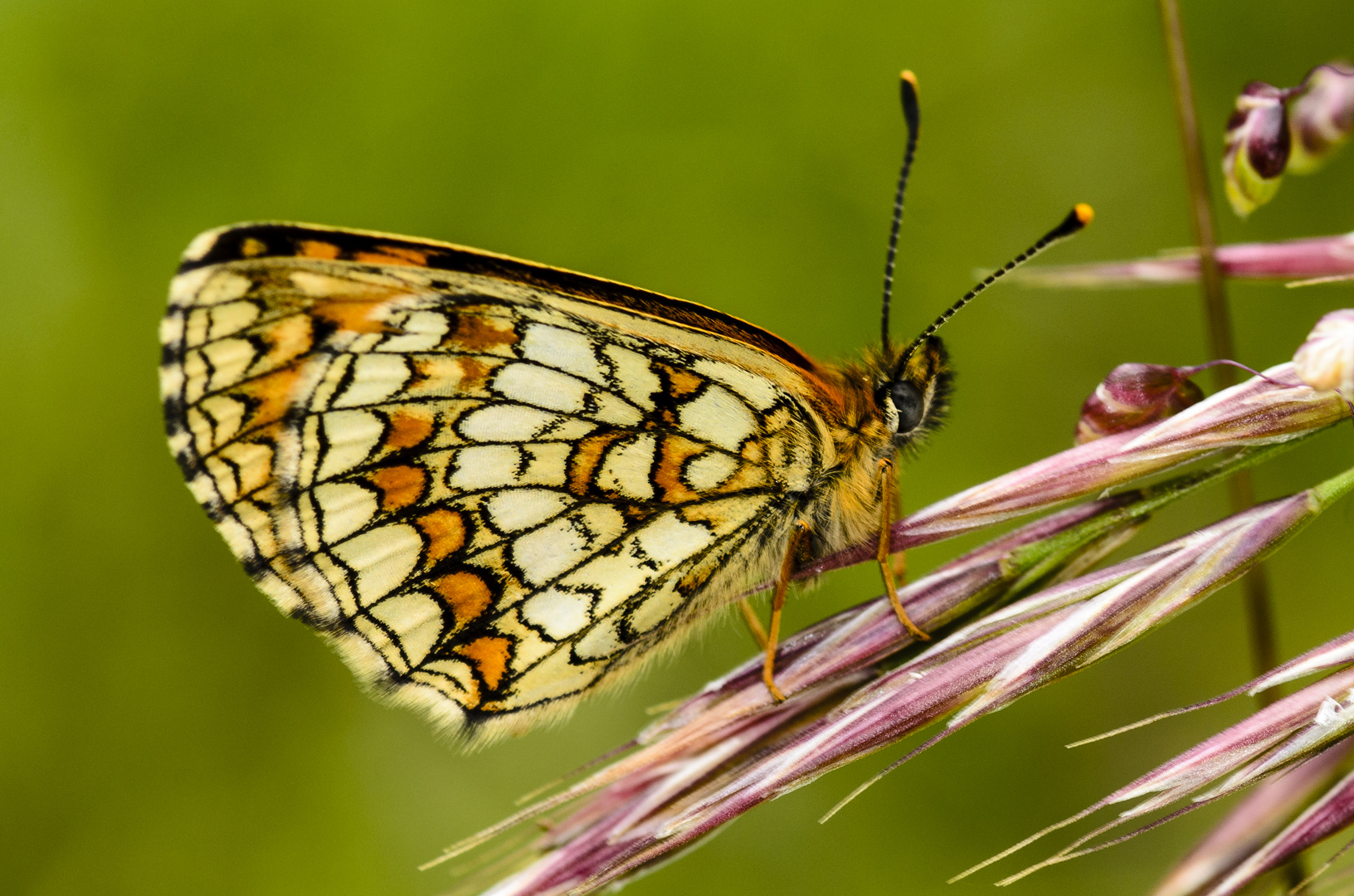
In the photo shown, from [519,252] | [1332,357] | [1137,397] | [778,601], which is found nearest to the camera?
[1332,357]

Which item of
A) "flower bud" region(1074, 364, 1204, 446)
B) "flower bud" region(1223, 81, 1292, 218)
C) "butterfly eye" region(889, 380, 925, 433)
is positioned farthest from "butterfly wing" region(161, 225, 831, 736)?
"flower bud" region(1223, 81, 1292, 218)

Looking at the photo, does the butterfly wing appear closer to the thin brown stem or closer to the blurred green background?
the thin brown stem

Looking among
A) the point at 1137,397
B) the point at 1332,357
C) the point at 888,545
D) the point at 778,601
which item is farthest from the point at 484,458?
the point at 1332,357

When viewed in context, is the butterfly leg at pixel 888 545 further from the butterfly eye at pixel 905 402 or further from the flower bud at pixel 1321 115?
the flower bud at pixel 1321 115

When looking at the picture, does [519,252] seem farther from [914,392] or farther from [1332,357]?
[1332,357]

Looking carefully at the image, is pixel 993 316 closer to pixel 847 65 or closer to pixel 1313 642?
pixel 847 65

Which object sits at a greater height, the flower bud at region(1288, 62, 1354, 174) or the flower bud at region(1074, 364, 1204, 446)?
the flower bud at region(1288, 62, 1354, 174)
